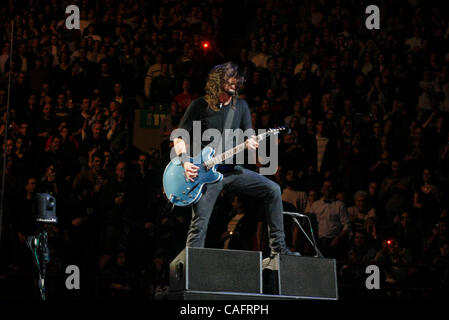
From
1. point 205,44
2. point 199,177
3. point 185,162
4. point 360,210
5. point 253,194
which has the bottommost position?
point 360,210

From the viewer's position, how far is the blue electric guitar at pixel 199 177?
17.3ft

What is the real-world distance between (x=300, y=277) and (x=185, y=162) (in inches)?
51.2

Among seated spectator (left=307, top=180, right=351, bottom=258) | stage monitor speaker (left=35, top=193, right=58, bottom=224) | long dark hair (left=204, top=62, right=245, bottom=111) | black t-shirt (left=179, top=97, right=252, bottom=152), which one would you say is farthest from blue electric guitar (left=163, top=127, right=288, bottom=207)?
seated spectator (left=307, top=180, right=351, bottom=258)

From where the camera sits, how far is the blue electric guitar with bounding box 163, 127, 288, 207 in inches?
208

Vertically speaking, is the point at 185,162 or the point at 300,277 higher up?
the point at 185,162

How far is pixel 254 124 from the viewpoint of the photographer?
8.95 metres

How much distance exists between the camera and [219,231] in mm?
7844

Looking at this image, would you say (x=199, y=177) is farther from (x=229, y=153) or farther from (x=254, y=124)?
(x=254, y=124)

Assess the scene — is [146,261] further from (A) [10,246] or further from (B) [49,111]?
(B) [49,111]

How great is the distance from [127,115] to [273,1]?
4.01 metres

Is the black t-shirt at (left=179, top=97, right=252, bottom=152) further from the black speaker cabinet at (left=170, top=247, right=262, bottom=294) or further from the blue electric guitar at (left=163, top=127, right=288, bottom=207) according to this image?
the black speaker cabinet at (left=170, top=247, right=262, bottom=294)

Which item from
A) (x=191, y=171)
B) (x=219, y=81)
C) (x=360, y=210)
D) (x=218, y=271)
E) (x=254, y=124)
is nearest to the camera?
(x=218, y=271)

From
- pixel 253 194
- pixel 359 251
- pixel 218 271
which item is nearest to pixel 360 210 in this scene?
pixel 359 251
